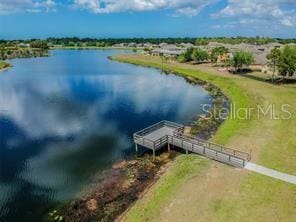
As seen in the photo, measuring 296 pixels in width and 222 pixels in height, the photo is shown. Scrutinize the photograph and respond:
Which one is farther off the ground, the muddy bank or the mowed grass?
the mowed grass

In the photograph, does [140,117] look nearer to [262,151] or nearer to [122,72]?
[262,151]

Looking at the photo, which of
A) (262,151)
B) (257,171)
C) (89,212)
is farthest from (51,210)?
(262,151)

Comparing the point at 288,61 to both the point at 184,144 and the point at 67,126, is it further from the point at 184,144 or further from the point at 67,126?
the point at 67,126

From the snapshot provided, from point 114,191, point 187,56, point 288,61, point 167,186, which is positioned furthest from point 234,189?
point 187,56

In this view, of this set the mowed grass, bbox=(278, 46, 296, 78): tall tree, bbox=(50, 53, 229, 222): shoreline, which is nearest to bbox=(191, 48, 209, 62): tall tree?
bbox=(278, 46, 296, 78): tall tree

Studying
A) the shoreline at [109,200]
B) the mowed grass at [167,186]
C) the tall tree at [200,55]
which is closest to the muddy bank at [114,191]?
the shoreline at [109,200]

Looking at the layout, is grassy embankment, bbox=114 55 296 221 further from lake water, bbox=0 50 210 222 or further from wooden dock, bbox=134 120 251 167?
lake water, bbox=0 50 210 222
